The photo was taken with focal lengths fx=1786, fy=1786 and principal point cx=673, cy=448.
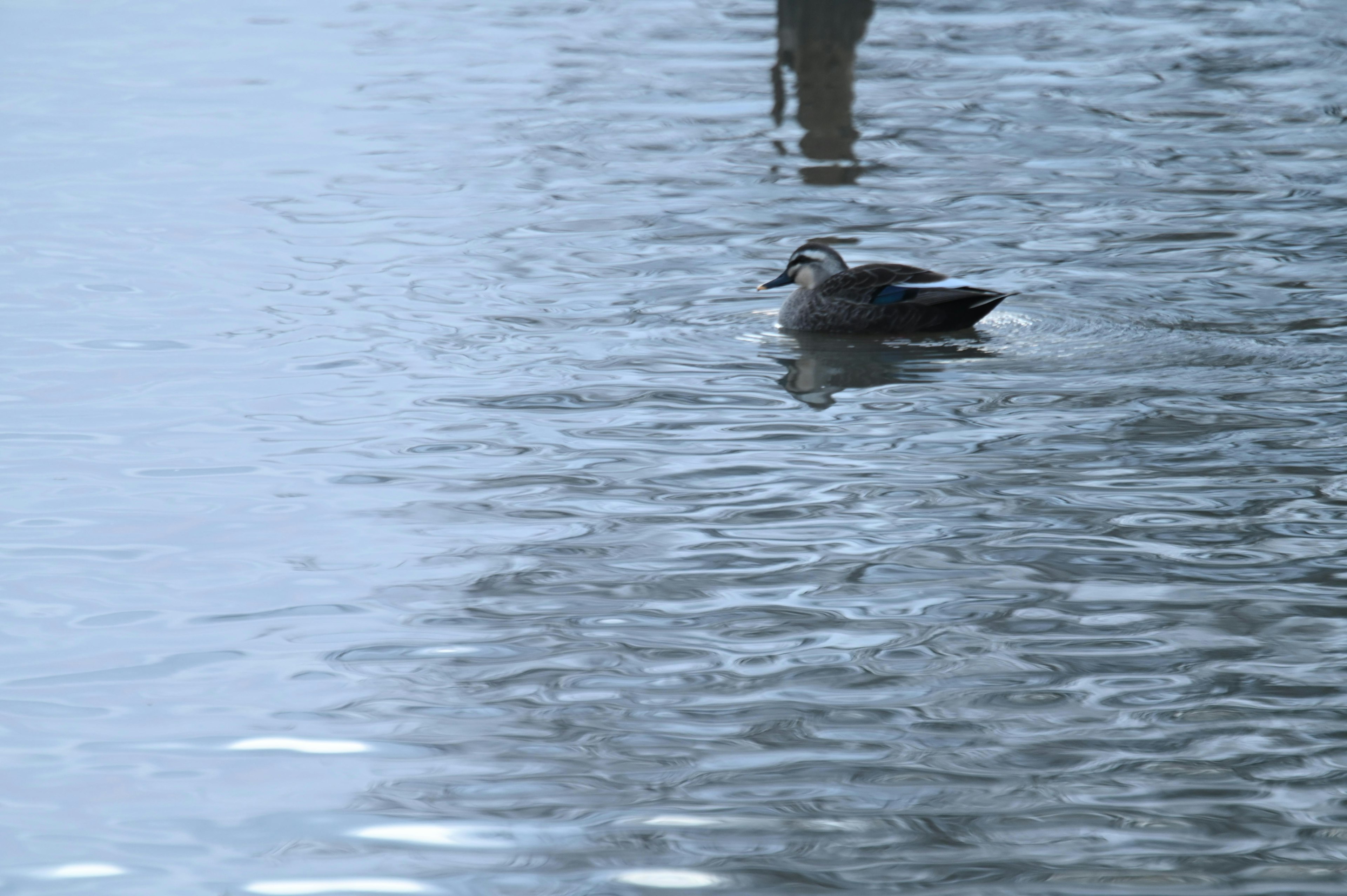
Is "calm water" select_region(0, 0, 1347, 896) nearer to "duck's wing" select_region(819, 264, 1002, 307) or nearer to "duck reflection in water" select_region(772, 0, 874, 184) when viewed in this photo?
"duck's wing" select_region(819, 264, 1002, 307)

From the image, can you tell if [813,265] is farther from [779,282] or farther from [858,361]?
[858,361]

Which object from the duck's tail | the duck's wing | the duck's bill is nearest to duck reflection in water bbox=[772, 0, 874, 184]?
the duck's bill

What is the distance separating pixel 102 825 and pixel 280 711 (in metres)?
0.74

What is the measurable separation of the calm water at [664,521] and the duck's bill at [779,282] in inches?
9.6

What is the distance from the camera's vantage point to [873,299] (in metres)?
9.77

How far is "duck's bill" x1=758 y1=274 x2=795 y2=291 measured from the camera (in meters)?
10.0

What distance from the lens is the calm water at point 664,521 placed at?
4.70 meters

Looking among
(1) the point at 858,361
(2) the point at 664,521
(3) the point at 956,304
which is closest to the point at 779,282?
(1) the point at 858,361

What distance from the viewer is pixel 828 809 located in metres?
4.74

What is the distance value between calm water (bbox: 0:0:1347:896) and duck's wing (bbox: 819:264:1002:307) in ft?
0.89

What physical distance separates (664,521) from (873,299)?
3273 millimetres

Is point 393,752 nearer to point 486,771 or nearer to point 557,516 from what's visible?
point 486,771

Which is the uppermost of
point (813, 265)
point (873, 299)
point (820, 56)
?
point (820, 56)

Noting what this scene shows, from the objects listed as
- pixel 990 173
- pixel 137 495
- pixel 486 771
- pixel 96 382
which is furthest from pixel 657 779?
pixel 990 173
